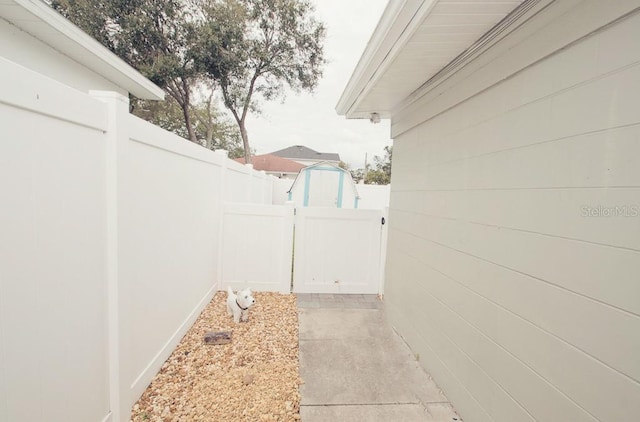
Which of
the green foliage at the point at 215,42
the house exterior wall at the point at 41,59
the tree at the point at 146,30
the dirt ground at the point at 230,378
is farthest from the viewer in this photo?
the green foliage at the point at 215,42

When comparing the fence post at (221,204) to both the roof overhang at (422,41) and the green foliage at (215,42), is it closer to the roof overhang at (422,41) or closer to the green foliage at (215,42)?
the roof overhang at (422,41)

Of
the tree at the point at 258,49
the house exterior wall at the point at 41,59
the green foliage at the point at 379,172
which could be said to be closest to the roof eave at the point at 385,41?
the house exterior wall at the point at 41,59

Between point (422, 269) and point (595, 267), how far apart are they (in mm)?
1748

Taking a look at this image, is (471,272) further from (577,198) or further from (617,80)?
(617,80)

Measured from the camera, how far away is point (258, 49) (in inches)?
443

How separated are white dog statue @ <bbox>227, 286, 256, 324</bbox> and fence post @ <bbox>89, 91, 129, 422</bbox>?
4.97 feet

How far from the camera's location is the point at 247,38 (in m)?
11.1

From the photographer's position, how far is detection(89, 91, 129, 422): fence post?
169 cm

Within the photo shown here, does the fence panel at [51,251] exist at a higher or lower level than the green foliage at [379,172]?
lower

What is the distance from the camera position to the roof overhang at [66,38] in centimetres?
323

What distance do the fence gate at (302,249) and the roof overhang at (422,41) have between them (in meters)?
1.95

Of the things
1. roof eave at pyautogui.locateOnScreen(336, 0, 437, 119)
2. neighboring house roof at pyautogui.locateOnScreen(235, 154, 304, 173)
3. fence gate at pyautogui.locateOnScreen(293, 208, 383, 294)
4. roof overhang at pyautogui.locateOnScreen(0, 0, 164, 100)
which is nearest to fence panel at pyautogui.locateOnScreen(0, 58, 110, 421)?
roof eave at pyautogui.locateOnScreen(336, 0, 437, 119)

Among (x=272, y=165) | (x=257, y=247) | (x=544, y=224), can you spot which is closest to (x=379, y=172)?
(x=272, y=165)

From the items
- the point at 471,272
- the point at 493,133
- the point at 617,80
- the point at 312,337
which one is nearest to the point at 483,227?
the point at 471,272
